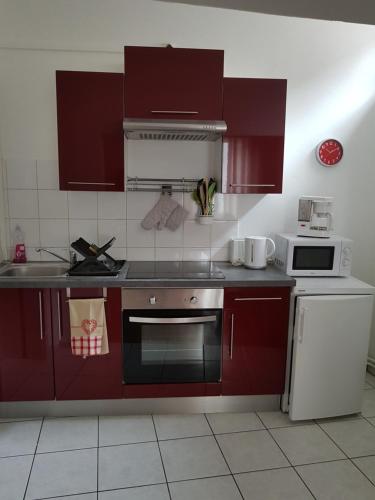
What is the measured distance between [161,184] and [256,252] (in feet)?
2.67

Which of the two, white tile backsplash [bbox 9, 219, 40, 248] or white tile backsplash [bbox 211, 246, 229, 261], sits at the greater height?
white tile backsplash [bbox 9, 219, 40, 248]

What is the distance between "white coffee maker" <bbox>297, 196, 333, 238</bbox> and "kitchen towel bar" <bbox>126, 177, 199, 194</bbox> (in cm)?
79

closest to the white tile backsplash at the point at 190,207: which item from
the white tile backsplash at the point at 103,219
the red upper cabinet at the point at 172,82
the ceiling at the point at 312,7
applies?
the white tile backsplash at the point at 103,219

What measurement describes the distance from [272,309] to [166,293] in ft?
2.15

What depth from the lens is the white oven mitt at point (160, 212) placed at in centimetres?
275

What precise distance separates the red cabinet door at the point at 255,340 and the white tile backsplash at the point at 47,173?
1405mm

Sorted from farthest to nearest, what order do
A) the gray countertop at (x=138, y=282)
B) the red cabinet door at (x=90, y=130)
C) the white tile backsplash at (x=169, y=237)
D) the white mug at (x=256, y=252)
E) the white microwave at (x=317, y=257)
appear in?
the white tile backsplash at (x=169, y=237) < the white mug at (x=256, y=252) < the white microwave at (x=317, y=257) < the red cabinet door at (x=90, y=130) < the gray countertop at (x=138, y=282)

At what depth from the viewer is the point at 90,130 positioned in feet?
7.86

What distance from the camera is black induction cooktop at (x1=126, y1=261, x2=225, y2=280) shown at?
236 centimetres

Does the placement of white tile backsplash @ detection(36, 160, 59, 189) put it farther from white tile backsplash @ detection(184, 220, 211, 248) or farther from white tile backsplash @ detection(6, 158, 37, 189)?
white tile backsplash @ detection(184, 220, 211, 248)

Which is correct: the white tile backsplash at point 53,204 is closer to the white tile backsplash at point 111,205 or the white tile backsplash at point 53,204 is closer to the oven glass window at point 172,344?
the white tile backsplash at point 111,205

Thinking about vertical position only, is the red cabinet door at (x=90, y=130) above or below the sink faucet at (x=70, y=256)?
above

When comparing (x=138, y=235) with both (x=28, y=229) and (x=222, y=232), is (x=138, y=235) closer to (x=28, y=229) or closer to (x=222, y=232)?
(x=222, y=232)

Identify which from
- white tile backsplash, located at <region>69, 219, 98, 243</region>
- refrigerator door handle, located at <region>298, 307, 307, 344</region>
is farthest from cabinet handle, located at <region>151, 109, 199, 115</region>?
refrigerator door handle, located at <region>298, 307, 307, 344</region>
